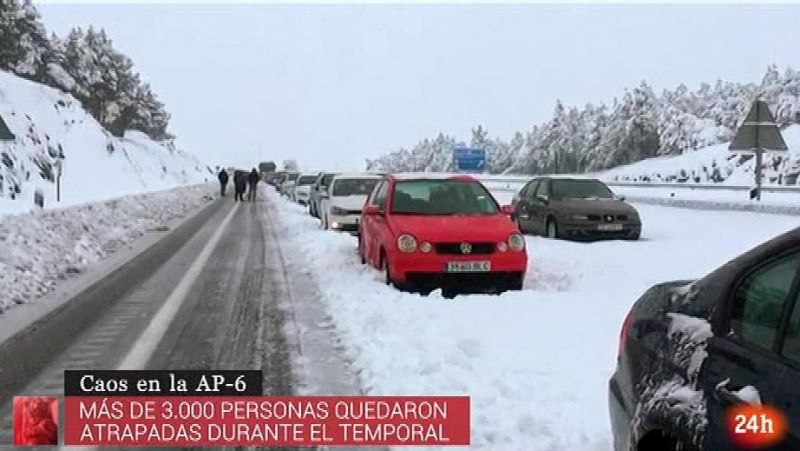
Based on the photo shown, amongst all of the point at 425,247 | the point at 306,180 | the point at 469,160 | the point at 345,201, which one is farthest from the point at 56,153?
the point at 425,247

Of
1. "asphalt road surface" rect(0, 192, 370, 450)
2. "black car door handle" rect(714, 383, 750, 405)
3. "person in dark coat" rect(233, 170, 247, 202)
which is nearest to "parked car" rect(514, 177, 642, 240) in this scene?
"asphalt road surface" rect(0, 192, 370, 450)

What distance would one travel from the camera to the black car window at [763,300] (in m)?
2.27

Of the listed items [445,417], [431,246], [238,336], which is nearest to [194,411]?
[445,417]

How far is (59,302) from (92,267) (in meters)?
3.52

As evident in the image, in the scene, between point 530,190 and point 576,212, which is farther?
point 530,190

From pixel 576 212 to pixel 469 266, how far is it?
7.56 meters

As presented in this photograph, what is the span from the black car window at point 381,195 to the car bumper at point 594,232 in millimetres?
5659

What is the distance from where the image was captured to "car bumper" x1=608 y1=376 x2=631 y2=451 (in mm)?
2963

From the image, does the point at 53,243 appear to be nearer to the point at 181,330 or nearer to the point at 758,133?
the point at 181,330

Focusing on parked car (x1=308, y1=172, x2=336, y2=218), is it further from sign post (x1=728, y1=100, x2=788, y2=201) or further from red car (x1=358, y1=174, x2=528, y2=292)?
red car (x1=358, y1=174, x2=528, y2=292)

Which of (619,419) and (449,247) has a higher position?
(449,247)

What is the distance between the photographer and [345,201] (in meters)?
18.0

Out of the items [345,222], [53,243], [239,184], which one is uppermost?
[239,184]

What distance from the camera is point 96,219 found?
60.1 feet
